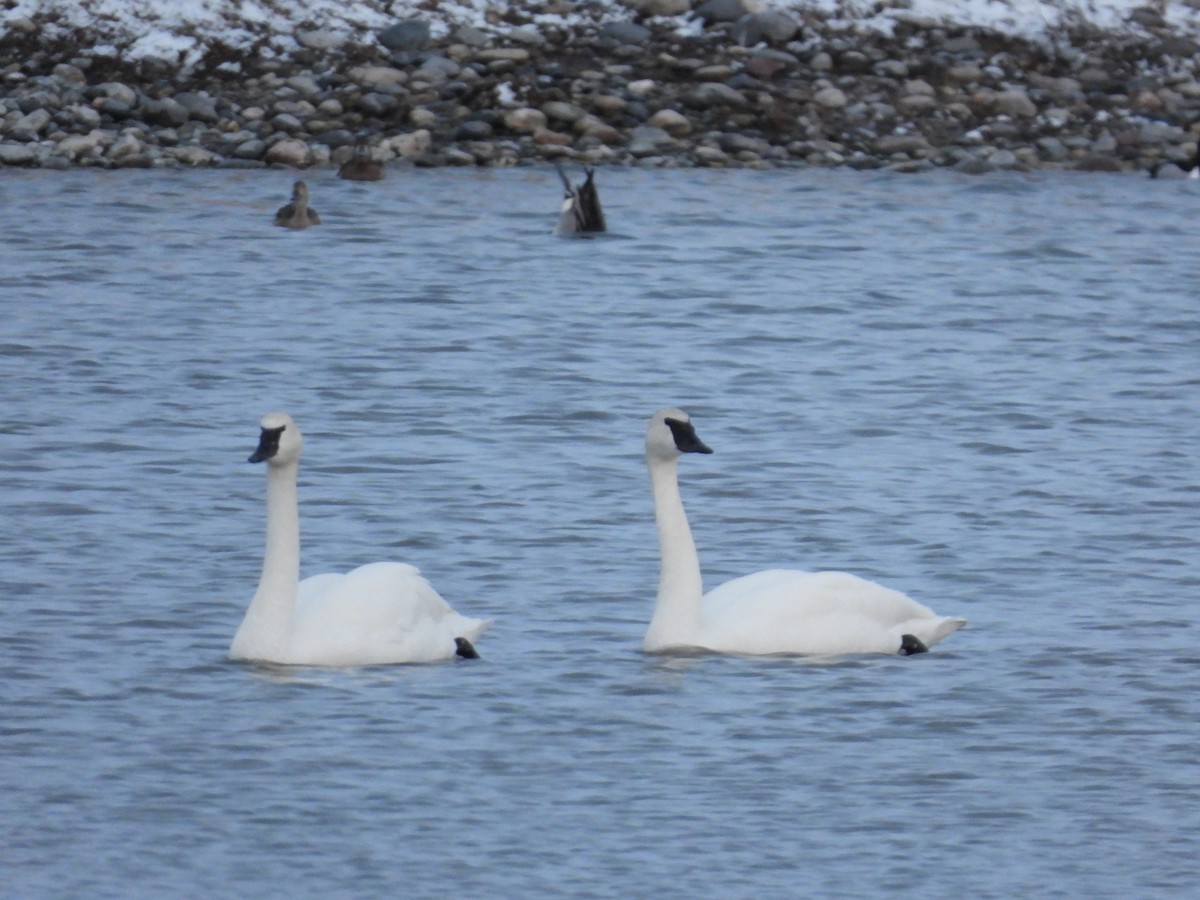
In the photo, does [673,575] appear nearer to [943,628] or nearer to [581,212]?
[943,628]

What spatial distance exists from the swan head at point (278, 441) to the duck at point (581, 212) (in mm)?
11306

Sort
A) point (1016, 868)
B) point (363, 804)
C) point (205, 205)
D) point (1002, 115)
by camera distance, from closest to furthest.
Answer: point (1016, 868) → point (363, 804) → point (205, 205) → point (1002, 115)

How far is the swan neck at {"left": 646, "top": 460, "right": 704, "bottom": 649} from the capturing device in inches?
372

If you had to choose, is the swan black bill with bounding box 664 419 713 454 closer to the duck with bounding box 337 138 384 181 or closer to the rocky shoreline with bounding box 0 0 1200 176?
the duck with bounding box 337 138 384 181

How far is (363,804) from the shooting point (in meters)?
7.65

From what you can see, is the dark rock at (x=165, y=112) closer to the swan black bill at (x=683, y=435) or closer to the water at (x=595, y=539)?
the water at (x=595, y=539)

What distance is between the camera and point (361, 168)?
23938 millimetres

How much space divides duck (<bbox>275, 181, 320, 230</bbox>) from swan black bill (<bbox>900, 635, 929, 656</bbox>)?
1234 cm

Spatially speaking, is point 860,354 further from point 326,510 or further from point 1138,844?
point 1138,844

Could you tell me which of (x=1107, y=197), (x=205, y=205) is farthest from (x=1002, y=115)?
(x=205, y=205)

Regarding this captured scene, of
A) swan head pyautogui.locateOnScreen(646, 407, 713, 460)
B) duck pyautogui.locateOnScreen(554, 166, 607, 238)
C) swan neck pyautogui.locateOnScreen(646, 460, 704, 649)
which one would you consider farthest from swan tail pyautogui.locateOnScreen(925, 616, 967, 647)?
duck pyautogui.locateOnScreen(554, 166, 607, 238)

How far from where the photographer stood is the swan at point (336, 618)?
928 centimetres

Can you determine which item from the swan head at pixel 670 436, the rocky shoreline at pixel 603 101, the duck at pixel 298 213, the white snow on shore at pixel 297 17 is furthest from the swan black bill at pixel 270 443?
the white snow on shore at pixel 297 17

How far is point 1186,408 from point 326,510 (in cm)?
520
